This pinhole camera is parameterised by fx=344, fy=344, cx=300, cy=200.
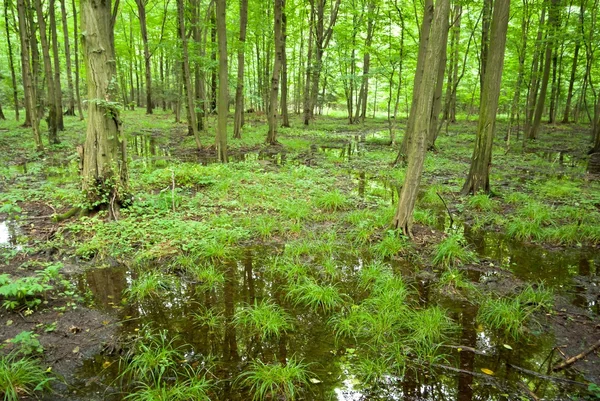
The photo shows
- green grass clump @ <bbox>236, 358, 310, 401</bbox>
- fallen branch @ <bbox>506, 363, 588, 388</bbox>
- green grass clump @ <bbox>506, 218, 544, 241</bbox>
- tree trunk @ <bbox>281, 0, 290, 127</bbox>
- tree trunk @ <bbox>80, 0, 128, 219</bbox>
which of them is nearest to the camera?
green grass clump @ <bbox>236, 358, 310, 401</bbox>

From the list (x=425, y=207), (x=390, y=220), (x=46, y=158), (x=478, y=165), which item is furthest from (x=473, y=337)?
(x=46, y=158)

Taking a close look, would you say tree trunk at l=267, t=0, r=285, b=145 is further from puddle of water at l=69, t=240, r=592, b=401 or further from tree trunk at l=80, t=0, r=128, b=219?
puddle of water at l=69, t=240, r=592, b=401

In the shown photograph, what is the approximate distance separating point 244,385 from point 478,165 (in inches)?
293

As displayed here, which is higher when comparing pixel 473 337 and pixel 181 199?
pixel 181 199

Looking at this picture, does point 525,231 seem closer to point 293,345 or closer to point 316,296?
point 316,296

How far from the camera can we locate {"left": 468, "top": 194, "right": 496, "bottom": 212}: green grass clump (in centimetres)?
746

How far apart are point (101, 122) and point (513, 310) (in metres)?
6.57

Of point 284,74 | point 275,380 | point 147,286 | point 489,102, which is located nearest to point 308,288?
point 275,380

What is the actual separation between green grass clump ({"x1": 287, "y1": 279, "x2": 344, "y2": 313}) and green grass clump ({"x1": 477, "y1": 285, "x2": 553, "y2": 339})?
162cm

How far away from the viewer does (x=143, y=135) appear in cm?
1756

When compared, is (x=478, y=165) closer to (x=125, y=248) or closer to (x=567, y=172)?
(x=567, y=172)

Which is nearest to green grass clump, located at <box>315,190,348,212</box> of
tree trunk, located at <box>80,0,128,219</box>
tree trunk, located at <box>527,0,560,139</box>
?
tree trunk, located at <box>80,0,128,219</box>

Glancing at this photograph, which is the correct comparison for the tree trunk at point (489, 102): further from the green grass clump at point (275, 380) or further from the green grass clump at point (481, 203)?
the green grass clump at point (275, 380)

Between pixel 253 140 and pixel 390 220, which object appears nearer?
pixel 390 220
